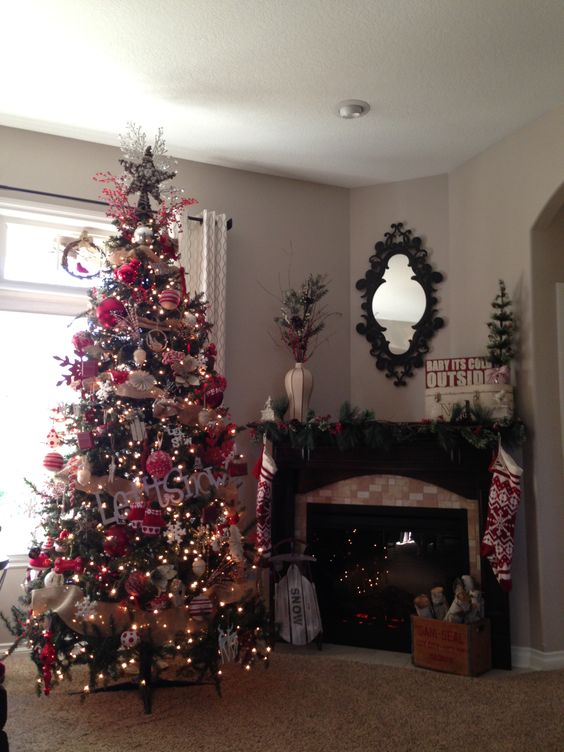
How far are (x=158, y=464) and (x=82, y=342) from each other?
0.71 m

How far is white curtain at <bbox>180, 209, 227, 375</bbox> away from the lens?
13.7ft

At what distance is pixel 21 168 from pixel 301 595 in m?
3.00

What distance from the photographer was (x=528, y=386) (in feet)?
12.5

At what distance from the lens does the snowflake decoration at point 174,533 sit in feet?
10.1

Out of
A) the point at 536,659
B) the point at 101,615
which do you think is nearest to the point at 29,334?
the point at 101,615

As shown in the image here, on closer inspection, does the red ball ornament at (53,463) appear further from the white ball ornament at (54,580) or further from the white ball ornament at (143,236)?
the white ball ornament at (143,236)

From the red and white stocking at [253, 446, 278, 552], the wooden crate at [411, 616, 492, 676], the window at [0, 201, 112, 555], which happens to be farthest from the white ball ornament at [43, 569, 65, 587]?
the wooden crate at [411, 616, 492, 676]

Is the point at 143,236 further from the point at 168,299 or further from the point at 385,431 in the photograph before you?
the point at 385,431

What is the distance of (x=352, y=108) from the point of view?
3650mm

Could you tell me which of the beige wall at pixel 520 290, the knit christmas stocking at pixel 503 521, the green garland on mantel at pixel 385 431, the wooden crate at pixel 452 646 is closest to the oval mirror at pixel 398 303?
the beige wall at pixel 520 290

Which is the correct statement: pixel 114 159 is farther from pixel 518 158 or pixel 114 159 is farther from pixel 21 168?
pixel 518 158

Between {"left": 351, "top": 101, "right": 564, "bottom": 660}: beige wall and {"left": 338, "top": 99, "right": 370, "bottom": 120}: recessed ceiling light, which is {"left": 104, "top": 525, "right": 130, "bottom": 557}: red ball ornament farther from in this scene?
{"left": 338, "top": 99, "right": 370, "bottom": 120}: recessed ceiling light

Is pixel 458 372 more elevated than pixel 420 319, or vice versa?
pixel 420 319

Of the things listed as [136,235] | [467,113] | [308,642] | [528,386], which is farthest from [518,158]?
[308,642]
